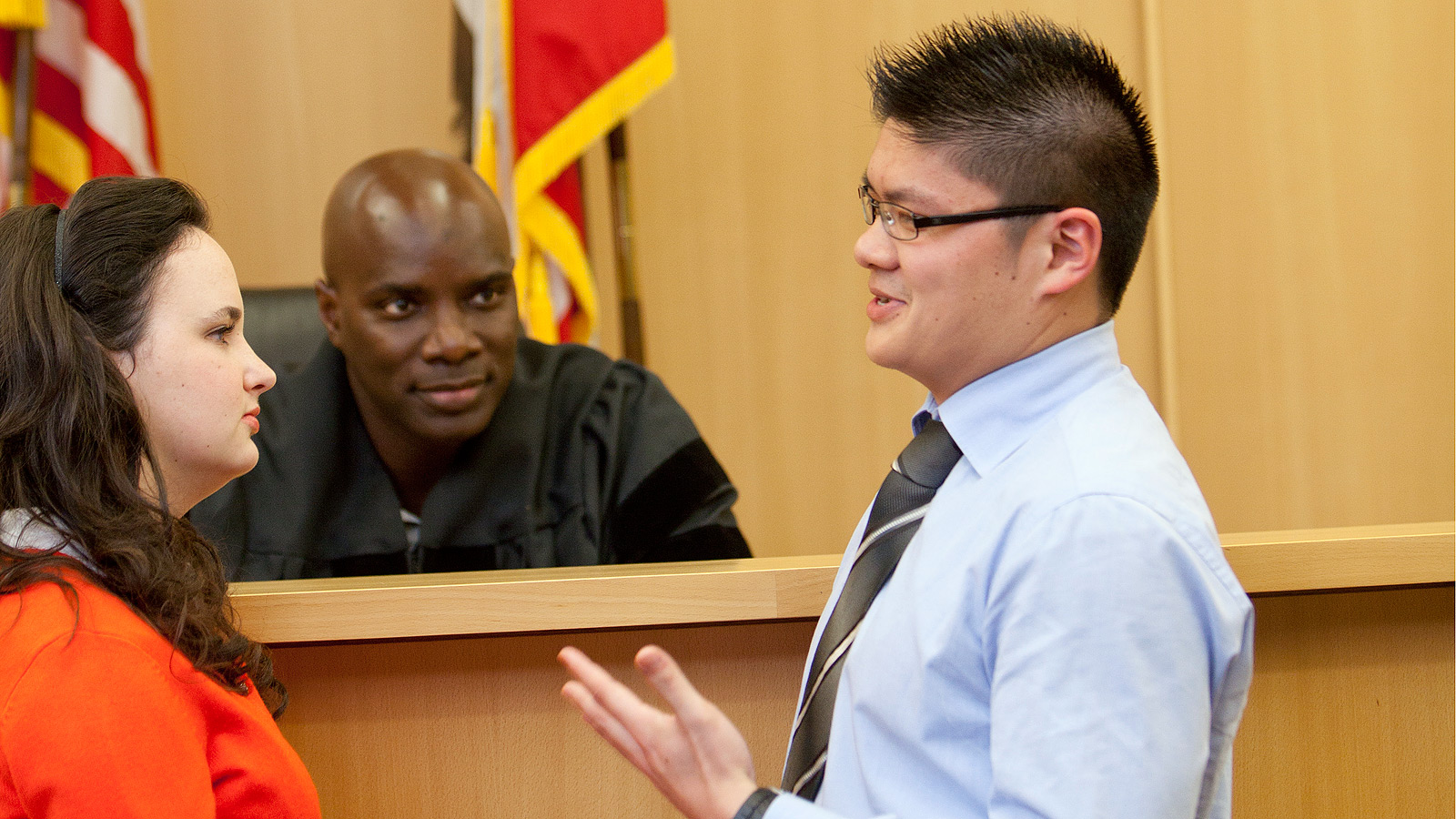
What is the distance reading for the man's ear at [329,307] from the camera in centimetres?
198

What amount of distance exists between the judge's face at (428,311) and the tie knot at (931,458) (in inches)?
45.1

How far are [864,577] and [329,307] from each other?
1398 mm

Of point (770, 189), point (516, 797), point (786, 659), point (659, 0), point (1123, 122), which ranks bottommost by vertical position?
point (516, 797)

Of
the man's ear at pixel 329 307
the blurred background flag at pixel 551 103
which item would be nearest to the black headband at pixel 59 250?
the man's ear at pixel 329 307

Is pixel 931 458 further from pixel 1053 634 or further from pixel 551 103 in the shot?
pixel 551 103

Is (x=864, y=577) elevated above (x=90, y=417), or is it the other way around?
(x=90, y=417)

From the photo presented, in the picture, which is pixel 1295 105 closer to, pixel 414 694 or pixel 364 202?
pixel 364 202

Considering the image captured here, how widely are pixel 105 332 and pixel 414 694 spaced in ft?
1.40

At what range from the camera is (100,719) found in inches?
28.4

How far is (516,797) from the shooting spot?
3.58 ft

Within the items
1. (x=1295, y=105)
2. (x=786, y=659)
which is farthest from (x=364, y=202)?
(x=1295, y=105)

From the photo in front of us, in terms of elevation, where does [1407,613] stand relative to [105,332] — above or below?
below

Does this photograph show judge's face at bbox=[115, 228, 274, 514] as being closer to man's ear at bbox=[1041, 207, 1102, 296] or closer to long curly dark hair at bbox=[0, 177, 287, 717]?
long curly dark hair at bbox=[0, 177, 287, 717]

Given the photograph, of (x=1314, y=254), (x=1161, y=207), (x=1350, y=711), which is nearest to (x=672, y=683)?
(x=1350, y=711)
